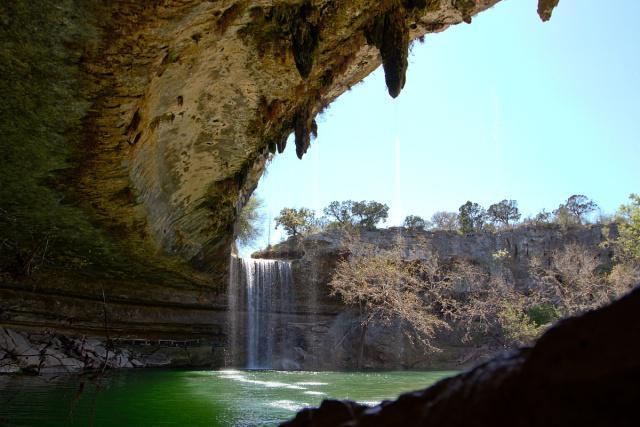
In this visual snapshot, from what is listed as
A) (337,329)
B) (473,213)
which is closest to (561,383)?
(337,329)

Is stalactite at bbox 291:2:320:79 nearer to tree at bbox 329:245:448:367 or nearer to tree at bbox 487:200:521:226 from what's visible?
tree at bbox 329:245:448:367

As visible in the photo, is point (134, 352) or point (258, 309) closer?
point (134, 352)

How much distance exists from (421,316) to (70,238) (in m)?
13.9

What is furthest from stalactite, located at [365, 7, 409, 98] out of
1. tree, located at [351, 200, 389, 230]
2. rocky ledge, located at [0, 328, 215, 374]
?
tree, located at [351, 200, 389, 230]

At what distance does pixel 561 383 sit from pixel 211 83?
25.3 ft

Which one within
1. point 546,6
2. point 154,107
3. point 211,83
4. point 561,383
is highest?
point 546,6

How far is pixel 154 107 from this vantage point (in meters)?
7.35

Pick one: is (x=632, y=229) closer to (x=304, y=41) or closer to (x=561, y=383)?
(x=304, y=41)

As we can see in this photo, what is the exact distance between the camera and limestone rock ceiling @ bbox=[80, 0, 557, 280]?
5.61m

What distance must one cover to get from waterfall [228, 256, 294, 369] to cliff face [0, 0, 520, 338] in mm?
7478

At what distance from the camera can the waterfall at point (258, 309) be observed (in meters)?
21.0

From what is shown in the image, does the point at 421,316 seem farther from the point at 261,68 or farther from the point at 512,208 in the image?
the point at 512,208

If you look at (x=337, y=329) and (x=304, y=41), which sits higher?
(x=304, y=41)

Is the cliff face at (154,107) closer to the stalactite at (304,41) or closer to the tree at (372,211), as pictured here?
the stalactite at (304,41)
